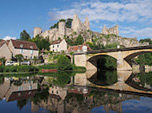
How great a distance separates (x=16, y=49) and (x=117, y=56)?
27.4 m

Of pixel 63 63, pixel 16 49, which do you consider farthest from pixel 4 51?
pixel 63 63

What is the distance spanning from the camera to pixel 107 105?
6.51m

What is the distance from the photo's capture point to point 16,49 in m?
41.1

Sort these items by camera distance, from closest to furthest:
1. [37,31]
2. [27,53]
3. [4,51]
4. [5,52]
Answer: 1. [4,51]
2. [5,52]
3. [27,53]
4. [37,31]

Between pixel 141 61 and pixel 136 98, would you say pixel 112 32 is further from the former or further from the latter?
pixel 136 98

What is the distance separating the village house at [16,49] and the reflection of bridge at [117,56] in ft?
49.3

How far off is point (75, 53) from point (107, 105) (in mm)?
32442

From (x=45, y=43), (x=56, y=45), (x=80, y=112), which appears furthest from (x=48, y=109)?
(x=45, y=43)

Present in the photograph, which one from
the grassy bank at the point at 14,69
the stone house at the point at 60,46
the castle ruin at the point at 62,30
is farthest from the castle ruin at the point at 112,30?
the grassy bank at the point at 14,69

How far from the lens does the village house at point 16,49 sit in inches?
1475

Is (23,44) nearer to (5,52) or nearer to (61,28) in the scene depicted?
(5,52)

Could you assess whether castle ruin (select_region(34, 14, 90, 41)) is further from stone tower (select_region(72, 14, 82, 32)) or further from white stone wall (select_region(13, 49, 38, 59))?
white stone wall (select_region(13, 49, 38, 59))

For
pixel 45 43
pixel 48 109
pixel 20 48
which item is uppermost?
pixel 45 43

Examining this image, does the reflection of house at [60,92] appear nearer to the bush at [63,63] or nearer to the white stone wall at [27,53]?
the bush at [63,63]
